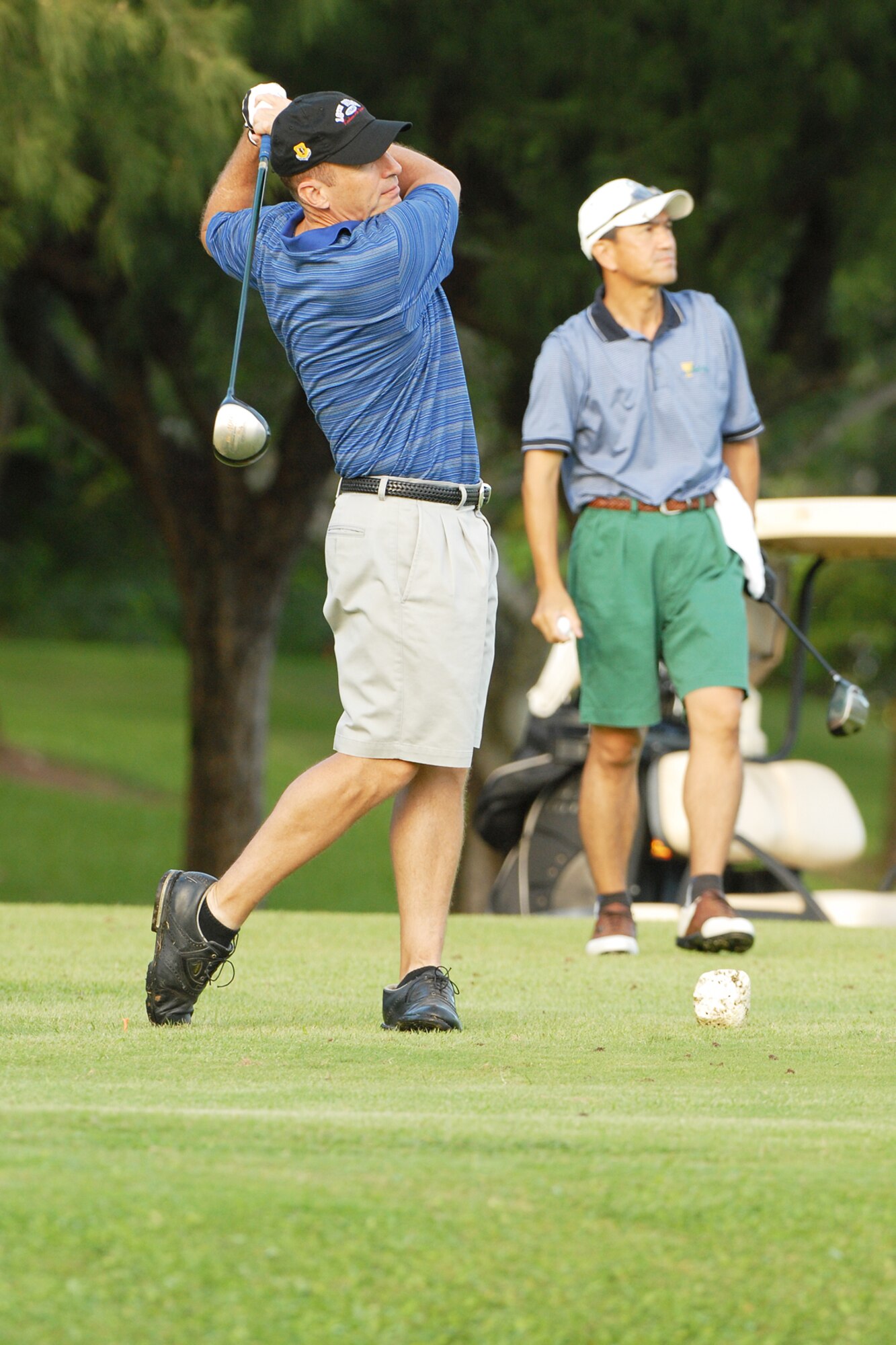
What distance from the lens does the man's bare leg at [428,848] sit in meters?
4.01

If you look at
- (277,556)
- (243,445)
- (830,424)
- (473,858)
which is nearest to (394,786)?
(243,445)

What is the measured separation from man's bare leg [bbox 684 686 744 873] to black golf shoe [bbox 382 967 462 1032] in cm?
183

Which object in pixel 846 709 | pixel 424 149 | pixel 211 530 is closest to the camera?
pixel 846 709

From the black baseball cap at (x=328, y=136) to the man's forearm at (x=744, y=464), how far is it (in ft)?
7.45

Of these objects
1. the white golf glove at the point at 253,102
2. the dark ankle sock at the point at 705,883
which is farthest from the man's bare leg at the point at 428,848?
the dark ankle sock at the point at 705,883

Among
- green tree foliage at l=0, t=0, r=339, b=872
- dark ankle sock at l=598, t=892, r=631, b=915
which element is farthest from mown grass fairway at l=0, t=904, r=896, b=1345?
green tree foliage at l=0, t=0, r=339, b=872

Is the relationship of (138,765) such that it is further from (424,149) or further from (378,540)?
(378,540)

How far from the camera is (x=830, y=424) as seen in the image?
1484 centimetres

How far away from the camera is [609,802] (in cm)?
587

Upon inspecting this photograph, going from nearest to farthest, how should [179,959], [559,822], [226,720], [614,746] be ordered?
[179,959]
[614,746]
[559,822]
[226,720]

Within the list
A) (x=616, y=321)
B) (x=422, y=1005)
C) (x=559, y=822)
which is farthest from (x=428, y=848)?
(x=559, y=822)

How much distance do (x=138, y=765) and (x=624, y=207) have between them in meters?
19.0

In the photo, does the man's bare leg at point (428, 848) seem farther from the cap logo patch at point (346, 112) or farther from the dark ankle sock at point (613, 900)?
the dark ankle sock at point (613, 900)

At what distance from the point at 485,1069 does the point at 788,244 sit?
781 centimetres
